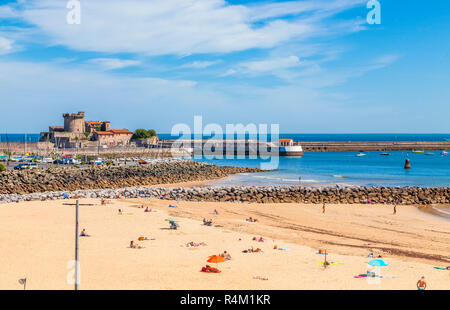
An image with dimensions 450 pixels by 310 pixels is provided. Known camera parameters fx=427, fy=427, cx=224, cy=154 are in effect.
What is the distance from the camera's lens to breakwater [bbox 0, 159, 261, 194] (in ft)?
127

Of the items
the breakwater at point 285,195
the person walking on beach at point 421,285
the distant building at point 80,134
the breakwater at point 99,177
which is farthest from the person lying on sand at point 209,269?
the distant building at point 80,134

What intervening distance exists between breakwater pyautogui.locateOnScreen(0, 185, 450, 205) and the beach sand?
444 centimetres

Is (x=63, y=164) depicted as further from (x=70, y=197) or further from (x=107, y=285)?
(x=107, y=285)

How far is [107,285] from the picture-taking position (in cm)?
1317

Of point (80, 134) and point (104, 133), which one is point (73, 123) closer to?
point (80, 134)

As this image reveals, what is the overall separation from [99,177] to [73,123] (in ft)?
160

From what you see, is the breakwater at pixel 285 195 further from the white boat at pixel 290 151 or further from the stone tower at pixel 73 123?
the white boat at pixel 290 151

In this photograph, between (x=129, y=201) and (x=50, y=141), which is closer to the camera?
(x=129, y=201)

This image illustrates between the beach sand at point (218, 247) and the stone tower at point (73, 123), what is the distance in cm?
6339

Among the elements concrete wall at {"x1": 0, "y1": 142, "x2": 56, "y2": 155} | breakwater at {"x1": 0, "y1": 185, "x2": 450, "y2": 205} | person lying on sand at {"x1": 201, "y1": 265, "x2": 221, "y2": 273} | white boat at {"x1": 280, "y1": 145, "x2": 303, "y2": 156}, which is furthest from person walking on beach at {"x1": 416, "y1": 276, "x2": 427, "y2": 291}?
white boat at {"x1": 280, "y1": 145, "x2": 303, "y2": 156}

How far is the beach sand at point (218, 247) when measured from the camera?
13.9 meters
